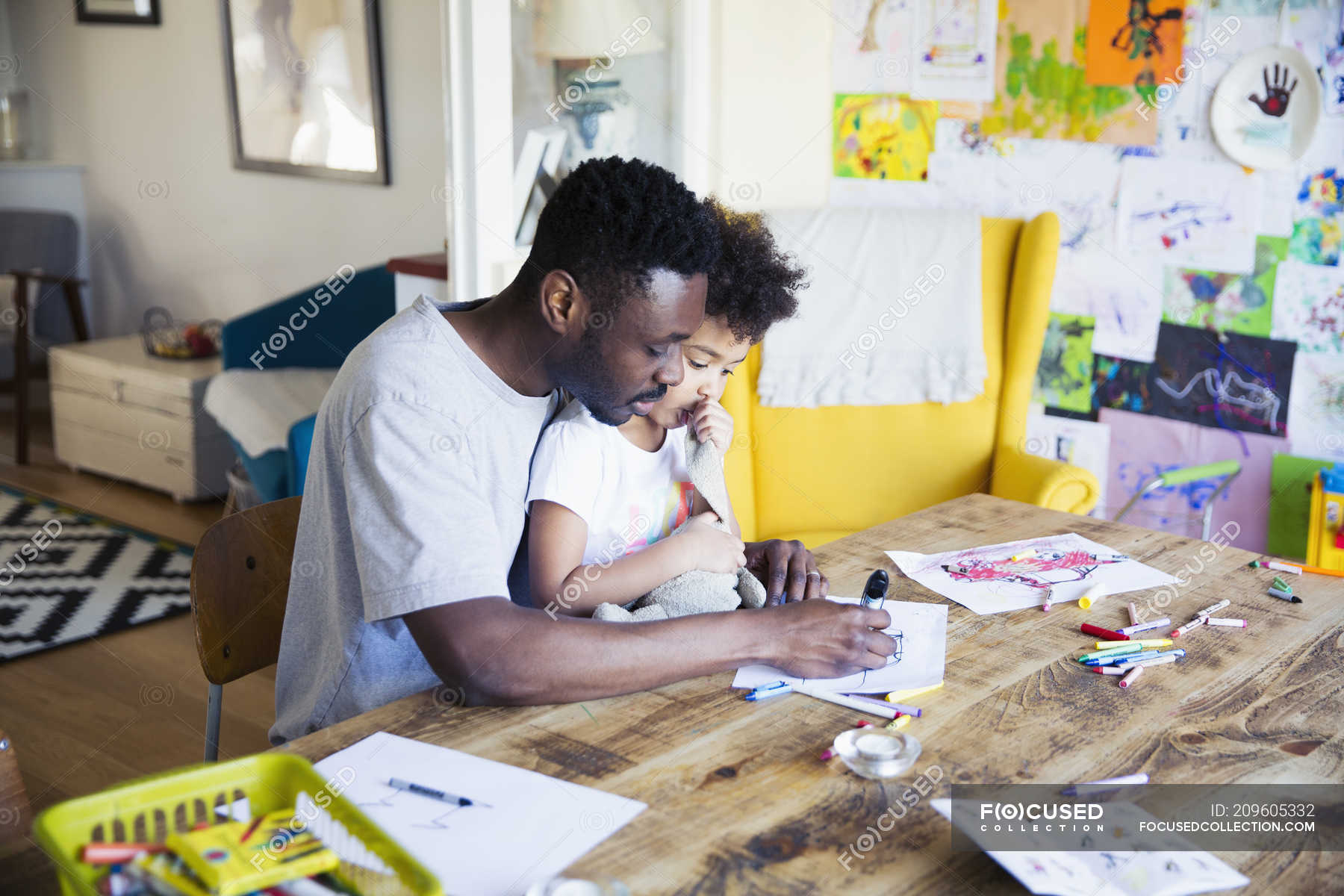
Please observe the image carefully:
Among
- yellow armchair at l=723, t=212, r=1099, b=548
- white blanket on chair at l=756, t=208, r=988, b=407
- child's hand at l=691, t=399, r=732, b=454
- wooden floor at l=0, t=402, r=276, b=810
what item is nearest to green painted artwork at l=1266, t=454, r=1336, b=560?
yellow armchair at l=723, t=212, r=1099, b=548

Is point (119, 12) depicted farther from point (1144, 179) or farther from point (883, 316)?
point (1144, 179)

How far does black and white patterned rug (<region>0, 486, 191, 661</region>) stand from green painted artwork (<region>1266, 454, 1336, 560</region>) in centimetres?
275

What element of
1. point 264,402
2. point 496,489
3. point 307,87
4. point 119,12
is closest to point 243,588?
point 496,489

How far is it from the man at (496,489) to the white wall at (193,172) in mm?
2660

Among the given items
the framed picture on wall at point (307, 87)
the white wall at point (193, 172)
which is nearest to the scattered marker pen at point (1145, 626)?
the white wall at point (193, 172)

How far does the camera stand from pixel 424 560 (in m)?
1.15

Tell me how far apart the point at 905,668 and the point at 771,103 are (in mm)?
2144

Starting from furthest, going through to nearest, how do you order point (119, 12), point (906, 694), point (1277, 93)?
point (119, 12)
point (1277, 93)
point (906, 694)

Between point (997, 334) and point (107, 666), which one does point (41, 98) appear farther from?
point (997, 334)

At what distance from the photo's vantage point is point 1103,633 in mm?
1387

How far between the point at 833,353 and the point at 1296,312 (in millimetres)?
969

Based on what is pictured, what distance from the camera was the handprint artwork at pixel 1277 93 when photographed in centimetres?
240

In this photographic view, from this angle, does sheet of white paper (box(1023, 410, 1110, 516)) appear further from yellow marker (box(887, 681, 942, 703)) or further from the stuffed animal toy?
yellow marker (box(887, 681, 942, 703))

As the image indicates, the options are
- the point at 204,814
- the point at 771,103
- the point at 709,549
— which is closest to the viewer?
the point at 204,814
